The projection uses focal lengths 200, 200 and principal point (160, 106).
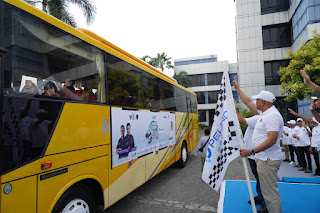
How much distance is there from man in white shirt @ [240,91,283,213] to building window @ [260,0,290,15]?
2374 cm

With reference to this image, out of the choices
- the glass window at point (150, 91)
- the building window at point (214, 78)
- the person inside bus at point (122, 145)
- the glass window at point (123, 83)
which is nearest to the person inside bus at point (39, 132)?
the glass window at point (123, 83)

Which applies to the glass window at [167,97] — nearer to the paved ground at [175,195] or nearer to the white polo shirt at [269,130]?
the paved ground at [175,195]

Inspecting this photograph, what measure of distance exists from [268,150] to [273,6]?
24601mm

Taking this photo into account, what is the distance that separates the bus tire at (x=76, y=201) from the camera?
2.75 m

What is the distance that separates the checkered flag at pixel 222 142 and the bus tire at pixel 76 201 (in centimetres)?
187

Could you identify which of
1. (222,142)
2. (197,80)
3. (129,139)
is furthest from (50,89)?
(197,80)

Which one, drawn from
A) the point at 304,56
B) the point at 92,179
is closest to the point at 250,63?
the point at 304,56

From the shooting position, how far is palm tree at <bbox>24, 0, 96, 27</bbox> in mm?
12441

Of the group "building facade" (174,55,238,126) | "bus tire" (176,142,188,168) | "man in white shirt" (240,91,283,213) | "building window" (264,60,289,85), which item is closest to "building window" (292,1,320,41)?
"building window" (264,60,289,85)

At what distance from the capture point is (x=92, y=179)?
11.0 ft

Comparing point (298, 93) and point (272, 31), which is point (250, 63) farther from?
point (298, 93)

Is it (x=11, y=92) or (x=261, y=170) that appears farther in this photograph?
(x=261, y=170)

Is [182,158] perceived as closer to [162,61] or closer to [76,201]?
[76,201]

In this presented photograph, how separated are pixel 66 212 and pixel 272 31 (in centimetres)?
2584
